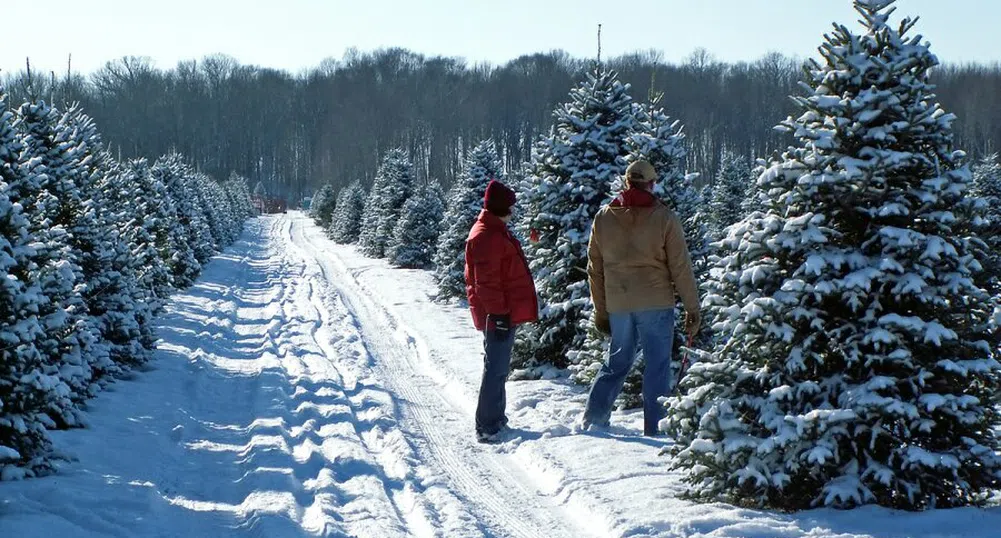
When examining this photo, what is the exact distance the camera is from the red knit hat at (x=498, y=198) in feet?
21.3

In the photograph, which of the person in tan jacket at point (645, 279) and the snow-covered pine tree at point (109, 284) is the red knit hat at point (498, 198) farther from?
the snow-covered pine tree at point (109, 284)

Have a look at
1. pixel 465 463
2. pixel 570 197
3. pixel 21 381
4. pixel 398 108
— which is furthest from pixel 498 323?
pixel 398 108

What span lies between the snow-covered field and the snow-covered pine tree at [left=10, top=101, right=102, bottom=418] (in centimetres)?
45

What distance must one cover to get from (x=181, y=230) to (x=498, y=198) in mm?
15633

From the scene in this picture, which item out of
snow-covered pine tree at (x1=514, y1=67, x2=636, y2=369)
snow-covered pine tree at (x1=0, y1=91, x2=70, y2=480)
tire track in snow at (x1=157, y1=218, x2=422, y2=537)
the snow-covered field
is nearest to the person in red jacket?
the snow-covered field

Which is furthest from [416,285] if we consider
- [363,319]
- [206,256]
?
[206,256]

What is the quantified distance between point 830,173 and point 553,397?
4150mm

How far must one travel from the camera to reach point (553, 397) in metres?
8.04

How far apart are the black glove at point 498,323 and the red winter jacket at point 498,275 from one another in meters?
0.03

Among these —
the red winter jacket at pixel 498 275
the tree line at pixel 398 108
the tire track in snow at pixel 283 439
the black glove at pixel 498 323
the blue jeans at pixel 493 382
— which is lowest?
the tire track in snow at pixel 283 439

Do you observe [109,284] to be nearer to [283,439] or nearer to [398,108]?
[283,439]

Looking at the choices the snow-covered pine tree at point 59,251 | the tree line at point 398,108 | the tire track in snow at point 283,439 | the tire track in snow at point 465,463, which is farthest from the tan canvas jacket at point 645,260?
the tree line at point 398,108

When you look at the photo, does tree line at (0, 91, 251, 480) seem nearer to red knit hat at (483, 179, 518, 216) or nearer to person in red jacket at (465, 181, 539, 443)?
person in red jacket at (465, 181, 539, 443)

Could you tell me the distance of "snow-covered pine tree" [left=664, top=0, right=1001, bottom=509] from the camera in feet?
13.9
